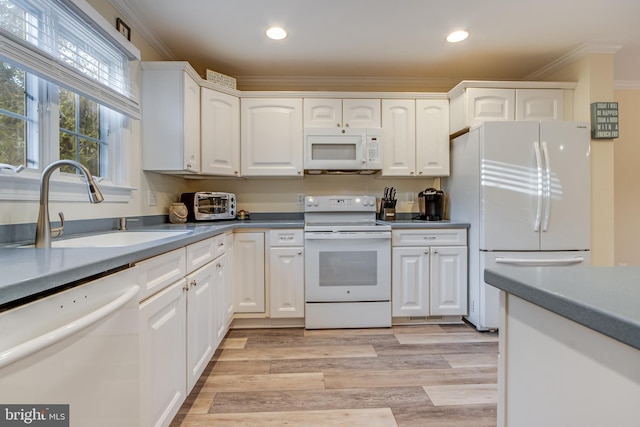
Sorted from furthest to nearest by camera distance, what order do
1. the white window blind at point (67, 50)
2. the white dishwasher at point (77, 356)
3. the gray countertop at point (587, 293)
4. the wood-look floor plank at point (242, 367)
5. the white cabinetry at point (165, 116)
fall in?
the white cabinetry at point (165, 116) → the wood-look floor plank at point (242, 367) → the white window blind at point (67, 50) → the white dishwasher at point (77, 356) → the gray countertop at point (587, 293)

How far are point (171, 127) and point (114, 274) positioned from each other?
1704 mm

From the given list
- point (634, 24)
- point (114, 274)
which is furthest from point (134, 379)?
point (634, 24)

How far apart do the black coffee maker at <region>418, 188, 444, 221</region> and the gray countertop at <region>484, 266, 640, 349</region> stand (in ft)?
7.32

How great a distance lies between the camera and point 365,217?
3.09 m

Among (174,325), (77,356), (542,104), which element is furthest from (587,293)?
(542,104)

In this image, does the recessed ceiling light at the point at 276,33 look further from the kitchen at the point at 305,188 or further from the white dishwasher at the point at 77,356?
the white dishwasher at the point at 77,356

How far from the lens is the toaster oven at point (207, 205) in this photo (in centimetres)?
259

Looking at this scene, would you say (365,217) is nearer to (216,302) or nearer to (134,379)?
(216,302)

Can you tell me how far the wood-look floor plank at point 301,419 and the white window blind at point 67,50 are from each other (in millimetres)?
1704

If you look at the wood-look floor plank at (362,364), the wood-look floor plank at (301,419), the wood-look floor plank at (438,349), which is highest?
the wood-look floor plank at (438,349)

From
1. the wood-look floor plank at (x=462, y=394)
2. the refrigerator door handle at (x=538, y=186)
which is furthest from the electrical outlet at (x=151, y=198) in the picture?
the refrigerator door handle at (x=538, y=186)

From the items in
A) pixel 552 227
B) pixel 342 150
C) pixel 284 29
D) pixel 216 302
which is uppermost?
pixel 284 29

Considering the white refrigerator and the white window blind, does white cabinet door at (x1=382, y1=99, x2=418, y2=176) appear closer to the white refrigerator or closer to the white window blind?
the white refrigerator

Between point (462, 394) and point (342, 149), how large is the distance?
6.73 feet
